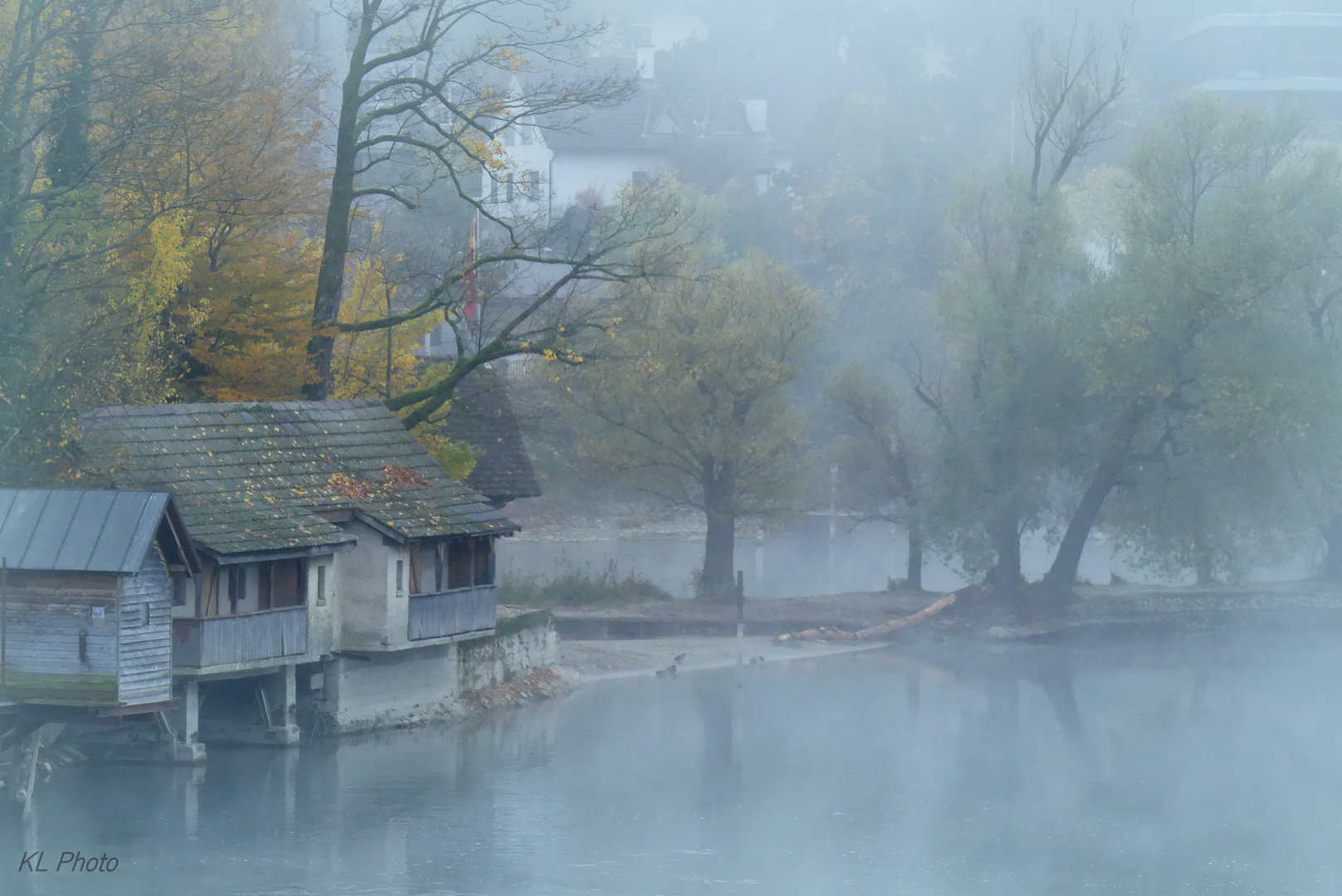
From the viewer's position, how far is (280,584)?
24.3m

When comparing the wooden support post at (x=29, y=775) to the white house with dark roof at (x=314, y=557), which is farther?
the white house with dark roof at (x=314, y=557)

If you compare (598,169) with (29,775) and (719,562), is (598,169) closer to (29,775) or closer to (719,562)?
(719,562)

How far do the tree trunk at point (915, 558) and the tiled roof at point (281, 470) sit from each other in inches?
666

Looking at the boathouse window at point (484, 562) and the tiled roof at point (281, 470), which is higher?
the tiled roof at point (281, 470)

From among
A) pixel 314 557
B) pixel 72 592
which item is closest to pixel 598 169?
pixel 314 557

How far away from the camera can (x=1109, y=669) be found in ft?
122

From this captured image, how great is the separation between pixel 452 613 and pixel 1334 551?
29.6 m

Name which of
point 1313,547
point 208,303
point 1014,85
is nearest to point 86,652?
point 208,303

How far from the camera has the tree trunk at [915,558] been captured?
1650 inches

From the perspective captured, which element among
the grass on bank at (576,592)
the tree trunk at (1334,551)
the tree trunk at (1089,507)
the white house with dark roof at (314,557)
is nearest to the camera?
the white house with dark roof at (314,557)

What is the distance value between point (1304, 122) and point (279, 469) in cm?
3056


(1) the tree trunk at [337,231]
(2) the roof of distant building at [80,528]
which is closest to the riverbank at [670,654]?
(1) the tree trunk at [337,231]

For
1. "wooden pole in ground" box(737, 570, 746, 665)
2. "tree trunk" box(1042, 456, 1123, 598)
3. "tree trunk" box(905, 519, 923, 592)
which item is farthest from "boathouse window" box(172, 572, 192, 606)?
"tree trunk" box(1042, 456, 1123, 598)

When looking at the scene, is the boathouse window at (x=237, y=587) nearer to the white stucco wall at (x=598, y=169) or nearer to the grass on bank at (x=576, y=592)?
A: the grass on bank at (x=576, y=592)
